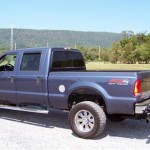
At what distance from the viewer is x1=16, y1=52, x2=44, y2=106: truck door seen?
7.95 meters

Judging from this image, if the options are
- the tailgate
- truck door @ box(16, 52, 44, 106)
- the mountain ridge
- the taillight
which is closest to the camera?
the taillight

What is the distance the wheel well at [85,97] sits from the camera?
729cm

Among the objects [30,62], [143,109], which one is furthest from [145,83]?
[30,62]

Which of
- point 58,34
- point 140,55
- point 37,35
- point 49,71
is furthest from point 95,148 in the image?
point 58,34

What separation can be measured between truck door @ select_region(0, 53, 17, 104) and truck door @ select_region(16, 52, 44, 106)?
0.20m

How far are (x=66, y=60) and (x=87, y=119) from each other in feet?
6.55

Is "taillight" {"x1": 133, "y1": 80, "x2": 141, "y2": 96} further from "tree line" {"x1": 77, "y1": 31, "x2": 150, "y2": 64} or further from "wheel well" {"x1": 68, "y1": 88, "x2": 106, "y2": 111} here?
"tree line" {"x1": 77, "y1": 31, "x2": 150, "y2": 64}

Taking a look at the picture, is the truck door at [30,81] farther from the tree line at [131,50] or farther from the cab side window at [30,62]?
the tree line at [131,50]

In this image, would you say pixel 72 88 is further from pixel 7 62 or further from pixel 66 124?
pixel 7 62

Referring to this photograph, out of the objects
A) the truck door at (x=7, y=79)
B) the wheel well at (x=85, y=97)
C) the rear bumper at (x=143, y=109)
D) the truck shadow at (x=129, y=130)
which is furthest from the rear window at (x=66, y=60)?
the rear bumper at (x=143, y=109)

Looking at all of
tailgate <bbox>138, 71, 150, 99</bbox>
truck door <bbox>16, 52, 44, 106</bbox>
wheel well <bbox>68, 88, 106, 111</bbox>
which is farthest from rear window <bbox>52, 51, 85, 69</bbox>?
tailgate <bbox>138, 71, 150, 99</bbox>

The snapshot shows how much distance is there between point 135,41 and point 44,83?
6295 cm

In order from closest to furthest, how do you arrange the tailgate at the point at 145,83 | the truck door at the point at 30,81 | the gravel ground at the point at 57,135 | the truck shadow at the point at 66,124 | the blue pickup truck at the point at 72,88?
1. the gravel ground at the point at 57,135
2. the blue pickup truck at the point at 72,88
3. the tailgate at the point at 145,83
4. the truck shadow at the point at 66,124
5. the truck door at the point at 30,81

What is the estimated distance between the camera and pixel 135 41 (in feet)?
227
